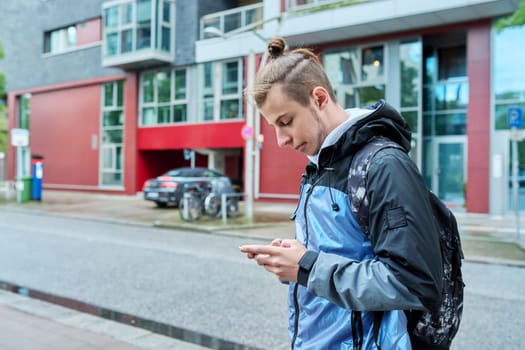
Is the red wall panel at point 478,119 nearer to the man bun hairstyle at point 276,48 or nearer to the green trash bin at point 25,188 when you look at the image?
the man bun hairstyle at point 276,48

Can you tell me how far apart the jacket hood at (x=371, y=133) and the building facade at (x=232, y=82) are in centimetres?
1125

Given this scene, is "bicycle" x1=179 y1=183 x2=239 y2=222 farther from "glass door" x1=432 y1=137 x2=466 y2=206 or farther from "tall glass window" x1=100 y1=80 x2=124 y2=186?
"tall glass window" x1=100 y1=80 x2=124 y2=186

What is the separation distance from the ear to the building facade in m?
11.3

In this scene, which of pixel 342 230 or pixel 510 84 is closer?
pixel 342 230

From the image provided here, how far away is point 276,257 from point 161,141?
79.2 ft

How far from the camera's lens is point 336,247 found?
145 centimetres

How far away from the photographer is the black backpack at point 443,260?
4.61ft

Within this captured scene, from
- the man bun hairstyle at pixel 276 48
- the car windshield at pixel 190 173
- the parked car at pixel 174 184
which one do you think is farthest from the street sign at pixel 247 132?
the man bun hairstyle at pixel 276 48

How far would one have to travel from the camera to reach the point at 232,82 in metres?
22.7

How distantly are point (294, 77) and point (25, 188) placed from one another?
22945 millimetres

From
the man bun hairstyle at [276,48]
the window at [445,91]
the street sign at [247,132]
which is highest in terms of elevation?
the window at [445,91]

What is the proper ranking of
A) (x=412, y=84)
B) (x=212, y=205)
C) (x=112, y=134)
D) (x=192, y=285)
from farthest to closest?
(x=112, y=134)
(x=412, y=84)
(x=212, y=205)
(x=192, y=285)

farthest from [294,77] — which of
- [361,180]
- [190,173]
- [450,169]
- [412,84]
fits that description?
[450,169]

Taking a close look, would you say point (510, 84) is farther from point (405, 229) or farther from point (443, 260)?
point (405, 229)
